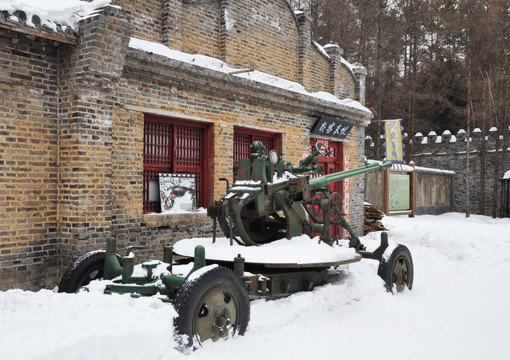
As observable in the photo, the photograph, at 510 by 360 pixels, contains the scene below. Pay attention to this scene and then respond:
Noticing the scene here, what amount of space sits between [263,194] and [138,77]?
3455 millimetres

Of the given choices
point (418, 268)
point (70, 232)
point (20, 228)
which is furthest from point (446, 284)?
point (20, 228)

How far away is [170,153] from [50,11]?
10.8ft

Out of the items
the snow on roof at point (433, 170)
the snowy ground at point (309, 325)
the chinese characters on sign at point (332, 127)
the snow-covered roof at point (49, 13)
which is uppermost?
the snow-covered roof at point (49, 13)

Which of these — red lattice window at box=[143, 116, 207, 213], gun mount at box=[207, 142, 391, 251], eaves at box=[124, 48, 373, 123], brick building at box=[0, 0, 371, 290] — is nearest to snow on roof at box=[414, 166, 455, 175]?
eaves at box=[124, 48, 373, 123]

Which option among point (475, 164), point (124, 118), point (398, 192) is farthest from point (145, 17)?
point (475, 164)

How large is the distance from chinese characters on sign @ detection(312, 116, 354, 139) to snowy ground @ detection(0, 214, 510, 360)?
202 inches

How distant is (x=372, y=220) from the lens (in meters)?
14.9

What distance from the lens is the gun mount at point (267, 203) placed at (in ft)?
20.2

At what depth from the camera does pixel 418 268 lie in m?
9.79

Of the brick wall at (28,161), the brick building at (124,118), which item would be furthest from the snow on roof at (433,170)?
the brick wall at (28,161)

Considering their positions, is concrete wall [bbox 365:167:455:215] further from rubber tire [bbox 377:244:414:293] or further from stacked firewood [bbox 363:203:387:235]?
rubber tire [bbox 377:244:414:293]

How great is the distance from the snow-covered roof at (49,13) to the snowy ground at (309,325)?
3.51 metres

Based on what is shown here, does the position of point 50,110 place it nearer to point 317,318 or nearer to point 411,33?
point 317,318

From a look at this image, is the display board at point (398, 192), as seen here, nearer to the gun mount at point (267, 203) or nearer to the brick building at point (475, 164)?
the brick building at point (475, 164)
